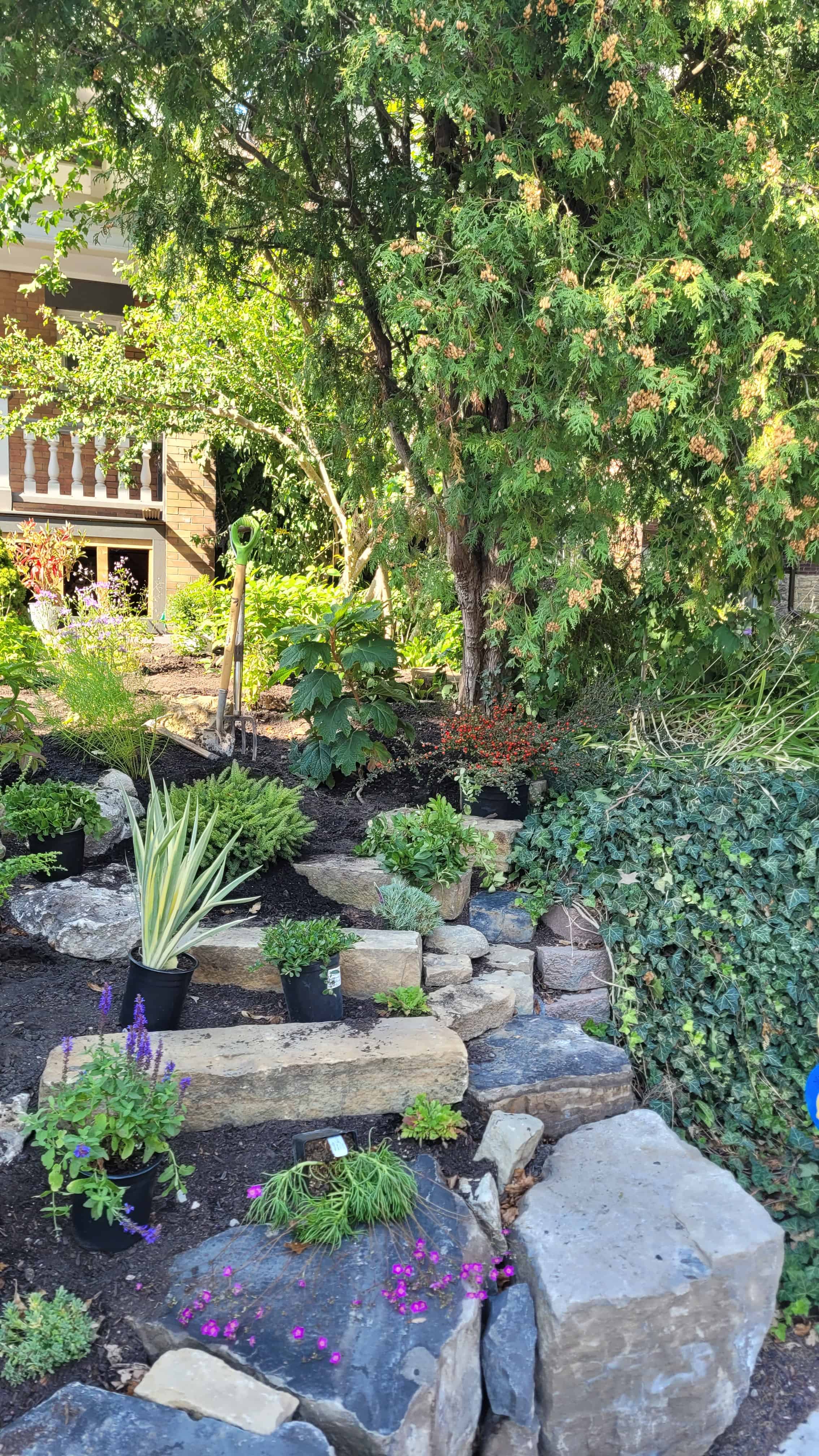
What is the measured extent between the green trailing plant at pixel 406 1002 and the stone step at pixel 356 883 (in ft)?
1.83

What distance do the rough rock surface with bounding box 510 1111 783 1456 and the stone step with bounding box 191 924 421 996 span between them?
909mm

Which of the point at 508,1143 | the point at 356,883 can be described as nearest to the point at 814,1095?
the point at 508,1143

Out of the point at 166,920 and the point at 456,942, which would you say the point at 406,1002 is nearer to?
the point at 456,942

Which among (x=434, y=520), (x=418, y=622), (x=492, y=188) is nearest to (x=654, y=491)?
(x=434, y=520)

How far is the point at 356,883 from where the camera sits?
3.98 m

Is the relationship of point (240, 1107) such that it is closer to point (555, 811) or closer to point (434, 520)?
point (555, 811)

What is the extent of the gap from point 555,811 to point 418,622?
2.88m

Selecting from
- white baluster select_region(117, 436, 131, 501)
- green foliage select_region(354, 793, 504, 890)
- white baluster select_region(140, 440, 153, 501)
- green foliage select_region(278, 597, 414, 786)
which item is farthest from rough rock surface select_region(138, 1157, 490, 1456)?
white baluster select_region(140, 440, 153, 501)

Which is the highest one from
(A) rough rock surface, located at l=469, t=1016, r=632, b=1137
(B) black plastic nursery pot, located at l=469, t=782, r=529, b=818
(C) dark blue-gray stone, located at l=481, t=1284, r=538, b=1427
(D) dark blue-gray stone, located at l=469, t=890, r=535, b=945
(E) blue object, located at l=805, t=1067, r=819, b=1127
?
(B) black plastic nursery pot, located at l=469, t=782, r=529, b=818

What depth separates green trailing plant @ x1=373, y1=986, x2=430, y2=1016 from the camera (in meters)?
3.32

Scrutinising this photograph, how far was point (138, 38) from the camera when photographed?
160 inches

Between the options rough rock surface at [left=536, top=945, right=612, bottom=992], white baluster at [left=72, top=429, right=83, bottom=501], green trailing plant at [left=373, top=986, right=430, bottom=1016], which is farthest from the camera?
white baluster at [left=72, top=429, right=83, bottom=501]

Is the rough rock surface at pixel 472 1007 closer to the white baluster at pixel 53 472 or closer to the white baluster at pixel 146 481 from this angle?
the white baluster at pixel 146 481

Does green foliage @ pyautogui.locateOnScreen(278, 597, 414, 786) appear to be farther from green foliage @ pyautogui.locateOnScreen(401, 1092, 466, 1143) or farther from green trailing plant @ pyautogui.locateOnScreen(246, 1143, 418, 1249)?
green trailing plant @ pyautogui.locateOnScreen(246, 1143, 418, 1249)
